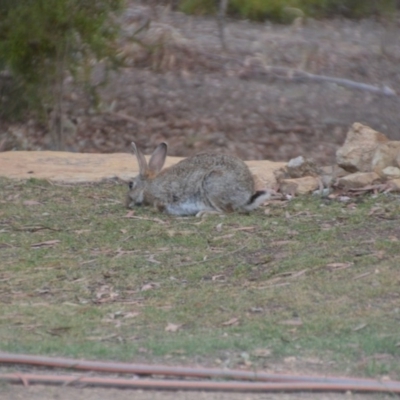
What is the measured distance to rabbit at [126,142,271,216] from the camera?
10445 mm

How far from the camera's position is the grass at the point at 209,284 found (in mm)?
6238

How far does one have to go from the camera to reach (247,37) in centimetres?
2334

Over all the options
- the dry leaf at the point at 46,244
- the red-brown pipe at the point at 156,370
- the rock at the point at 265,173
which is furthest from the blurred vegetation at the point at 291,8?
the red-brown pipe at the point at 156,370

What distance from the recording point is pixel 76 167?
13.7 m

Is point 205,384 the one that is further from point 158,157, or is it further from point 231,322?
point 158,157

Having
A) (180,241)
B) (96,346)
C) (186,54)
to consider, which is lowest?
(186,54)

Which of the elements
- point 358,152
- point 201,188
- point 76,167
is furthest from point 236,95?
point 201,188

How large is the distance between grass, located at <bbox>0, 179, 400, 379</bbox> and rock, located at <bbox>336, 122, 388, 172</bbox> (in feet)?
3.50

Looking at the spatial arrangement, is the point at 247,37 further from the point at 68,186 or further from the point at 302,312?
the point at 302,312

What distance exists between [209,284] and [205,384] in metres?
2.33

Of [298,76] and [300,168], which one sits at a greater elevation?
[300,168]

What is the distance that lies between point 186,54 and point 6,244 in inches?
554

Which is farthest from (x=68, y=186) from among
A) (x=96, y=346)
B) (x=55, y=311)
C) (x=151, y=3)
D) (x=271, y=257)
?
(x=151, y=3)

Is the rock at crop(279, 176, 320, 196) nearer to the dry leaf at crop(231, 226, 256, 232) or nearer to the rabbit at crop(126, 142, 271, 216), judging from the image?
the rabbit at crop(126, 142, 271, 216)
